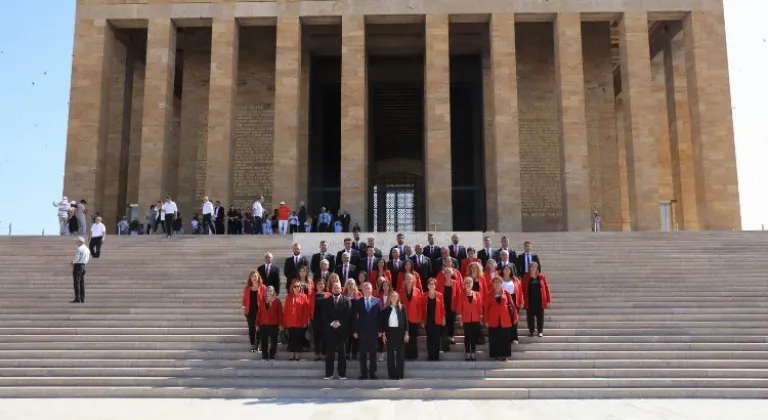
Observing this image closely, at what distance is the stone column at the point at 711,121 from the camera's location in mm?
24062

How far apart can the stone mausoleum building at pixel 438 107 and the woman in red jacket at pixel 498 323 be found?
47.4 feet

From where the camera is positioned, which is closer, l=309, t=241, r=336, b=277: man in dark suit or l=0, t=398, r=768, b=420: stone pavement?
l=0, t=398, r=768, b=420: stone pavement

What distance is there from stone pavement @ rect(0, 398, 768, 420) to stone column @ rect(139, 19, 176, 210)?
16932 mm

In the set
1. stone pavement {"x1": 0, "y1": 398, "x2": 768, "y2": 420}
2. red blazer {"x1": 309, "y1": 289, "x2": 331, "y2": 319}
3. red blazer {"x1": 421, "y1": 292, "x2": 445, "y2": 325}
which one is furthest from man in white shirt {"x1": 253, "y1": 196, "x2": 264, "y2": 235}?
stone pavement {"x1": 0, "y1": 398, "x2": 768, "y2": 420}

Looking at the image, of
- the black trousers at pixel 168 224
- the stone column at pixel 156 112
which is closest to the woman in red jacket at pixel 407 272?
the black trousers at pixel 168 224

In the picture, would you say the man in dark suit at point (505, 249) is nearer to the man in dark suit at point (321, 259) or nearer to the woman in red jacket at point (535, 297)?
the woman in red jacket at point (535, 297)

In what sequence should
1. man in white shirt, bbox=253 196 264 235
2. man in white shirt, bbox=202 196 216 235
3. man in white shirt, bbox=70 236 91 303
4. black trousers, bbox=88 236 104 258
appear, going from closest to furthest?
man in white shirt, bbox=70 236 91 303 → black trousers, bbox=88 236 104 258 → man in white shirt, bbox=202 196 216 235 → man in white shirt, bbox=253 196 264 235

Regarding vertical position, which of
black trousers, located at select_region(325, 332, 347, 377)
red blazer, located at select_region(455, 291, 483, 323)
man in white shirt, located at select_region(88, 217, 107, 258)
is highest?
man in white shirt, located at select_region(88, 217, 107, 258)

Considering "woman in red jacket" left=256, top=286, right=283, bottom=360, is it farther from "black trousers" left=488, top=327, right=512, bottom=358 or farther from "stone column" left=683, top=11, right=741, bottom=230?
"stone column" left=683, top=11, right=741, bottom=230

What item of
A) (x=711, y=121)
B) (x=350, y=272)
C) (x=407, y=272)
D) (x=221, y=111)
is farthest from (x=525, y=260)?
(x=711, y=121)

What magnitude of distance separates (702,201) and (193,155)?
20050 mm

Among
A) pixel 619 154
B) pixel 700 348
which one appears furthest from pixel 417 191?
pixel 700 348

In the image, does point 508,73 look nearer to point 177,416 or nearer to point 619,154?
point 619,154

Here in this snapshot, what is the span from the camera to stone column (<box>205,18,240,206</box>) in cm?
2456
